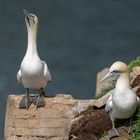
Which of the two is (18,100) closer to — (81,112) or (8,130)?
(8,130)

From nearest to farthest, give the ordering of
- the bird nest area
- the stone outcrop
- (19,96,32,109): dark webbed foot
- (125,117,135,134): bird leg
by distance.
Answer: (125,117,135,134): bird leg, the bird nest area, the stone outcrop, (19,96,32,109): dark webbed foot

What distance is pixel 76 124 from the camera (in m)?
9.01

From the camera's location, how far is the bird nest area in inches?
346

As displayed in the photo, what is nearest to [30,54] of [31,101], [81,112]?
[31,101]

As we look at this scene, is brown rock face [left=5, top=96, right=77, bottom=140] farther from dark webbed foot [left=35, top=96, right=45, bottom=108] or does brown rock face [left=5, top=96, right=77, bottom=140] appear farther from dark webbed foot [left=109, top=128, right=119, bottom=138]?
dark webbed foot [left=109, top=128, right=119, bottom=138]

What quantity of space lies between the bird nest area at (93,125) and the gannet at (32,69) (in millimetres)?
1138

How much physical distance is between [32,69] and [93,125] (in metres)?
1.46

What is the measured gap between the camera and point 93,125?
891 centimetres

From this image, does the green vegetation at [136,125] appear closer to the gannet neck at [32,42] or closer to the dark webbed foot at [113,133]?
the dark webbed foot at [113,133]

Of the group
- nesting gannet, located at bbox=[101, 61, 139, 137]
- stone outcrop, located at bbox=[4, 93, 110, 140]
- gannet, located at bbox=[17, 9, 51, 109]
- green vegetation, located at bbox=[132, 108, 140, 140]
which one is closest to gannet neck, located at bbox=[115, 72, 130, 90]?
nesting gannet, located at bbox=[101, 61, 139, 137]

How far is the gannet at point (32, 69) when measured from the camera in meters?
10.0

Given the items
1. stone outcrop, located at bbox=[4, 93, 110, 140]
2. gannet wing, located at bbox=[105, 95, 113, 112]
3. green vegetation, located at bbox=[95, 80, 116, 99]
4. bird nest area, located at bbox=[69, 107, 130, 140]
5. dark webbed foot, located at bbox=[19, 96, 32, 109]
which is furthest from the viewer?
green vegetation, located at bbox=[95, 80, 116, 99]

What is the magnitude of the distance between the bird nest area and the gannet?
3.73 ft

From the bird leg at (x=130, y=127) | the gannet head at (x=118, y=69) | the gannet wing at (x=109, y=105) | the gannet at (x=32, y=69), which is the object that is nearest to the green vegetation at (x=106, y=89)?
the gannet at (x=32, y=69)
